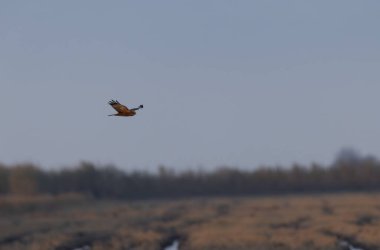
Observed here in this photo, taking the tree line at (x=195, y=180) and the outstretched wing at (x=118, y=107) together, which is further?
the tree line at (x=195, y=180)

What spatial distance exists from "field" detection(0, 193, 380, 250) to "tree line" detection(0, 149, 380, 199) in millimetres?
10566

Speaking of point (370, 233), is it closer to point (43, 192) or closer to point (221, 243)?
point (221, 243)

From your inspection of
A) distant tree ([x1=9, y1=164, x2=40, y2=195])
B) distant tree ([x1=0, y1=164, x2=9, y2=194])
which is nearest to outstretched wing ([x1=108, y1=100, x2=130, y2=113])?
distant tree ([x1=9, y1=164, x2=40, y2=195])

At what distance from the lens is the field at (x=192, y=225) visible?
29859 millimetres

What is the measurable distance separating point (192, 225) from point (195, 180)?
42.2 meters

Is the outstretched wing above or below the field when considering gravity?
above

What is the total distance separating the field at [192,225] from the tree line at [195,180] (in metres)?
10.6

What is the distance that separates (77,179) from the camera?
72562 millimetres

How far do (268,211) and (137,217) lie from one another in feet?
32.3

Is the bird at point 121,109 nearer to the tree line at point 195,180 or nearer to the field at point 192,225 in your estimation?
the field at point 192,225

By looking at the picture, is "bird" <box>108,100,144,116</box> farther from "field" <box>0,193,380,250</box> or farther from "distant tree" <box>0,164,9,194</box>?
"distant tree" <box>0,164,9,194</box>

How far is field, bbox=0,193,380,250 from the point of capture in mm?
29859

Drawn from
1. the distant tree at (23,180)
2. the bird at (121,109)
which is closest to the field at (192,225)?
the distant tree at (23,180)

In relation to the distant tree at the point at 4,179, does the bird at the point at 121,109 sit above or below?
below
